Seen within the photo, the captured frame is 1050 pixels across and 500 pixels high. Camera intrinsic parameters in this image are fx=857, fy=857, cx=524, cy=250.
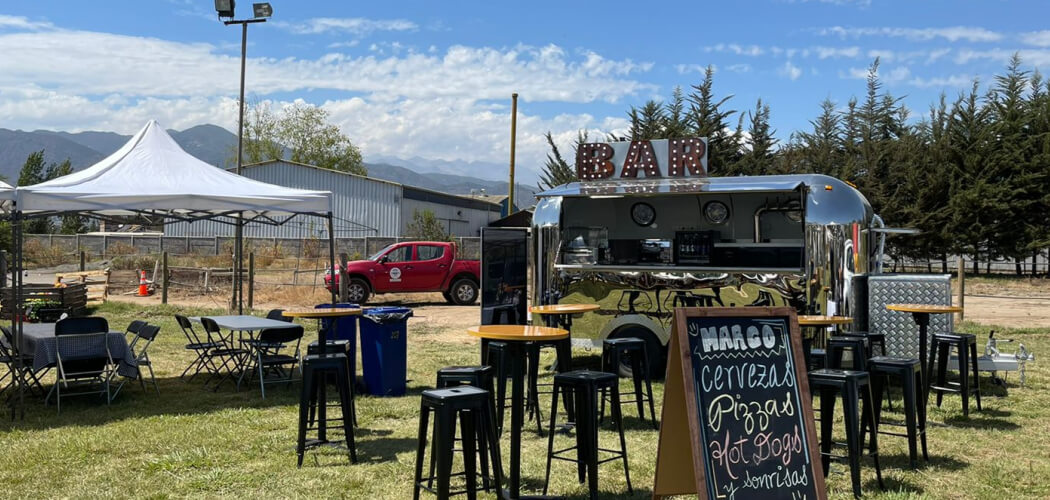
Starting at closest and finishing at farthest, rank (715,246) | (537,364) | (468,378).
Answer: (468,378), (537,364), (715,246)

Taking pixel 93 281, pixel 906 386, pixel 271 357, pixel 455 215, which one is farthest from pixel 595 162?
pixel 455 215

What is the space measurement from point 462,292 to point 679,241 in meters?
8.68

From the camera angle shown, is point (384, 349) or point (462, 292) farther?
point (462, 292)

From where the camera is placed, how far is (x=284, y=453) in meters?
5.91

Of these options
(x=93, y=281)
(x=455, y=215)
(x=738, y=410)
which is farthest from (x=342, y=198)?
(x=738, y=410)

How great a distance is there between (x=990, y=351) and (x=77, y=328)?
8.55 metres

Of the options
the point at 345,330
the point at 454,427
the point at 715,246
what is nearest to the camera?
the point at 454,427

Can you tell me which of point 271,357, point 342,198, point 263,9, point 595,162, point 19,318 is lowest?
point 271,357

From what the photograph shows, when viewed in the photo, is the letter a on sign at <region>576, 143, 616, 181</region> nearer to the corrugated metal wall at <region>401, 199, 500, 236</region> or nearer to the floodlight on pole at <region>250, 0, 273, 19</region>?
the floodlight on pole at <region>250, 0, 273, 19</region>

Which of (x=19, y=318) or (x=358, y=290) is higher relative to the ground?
(x=19, y=318)

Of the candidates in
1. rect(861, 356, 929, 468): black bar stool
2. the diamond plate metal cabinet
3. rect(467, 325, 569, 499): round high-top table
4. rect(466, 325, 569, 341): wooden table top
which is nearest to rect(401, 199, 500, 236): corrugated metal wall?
the diamond plate metal cabinet

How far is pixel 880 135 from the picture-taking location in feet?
100

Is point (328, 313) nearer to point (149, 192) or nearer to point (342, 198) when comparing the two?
point (149, 192)

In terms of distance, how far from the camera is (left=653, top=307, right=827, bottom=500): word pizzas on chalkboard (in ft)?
12.6
